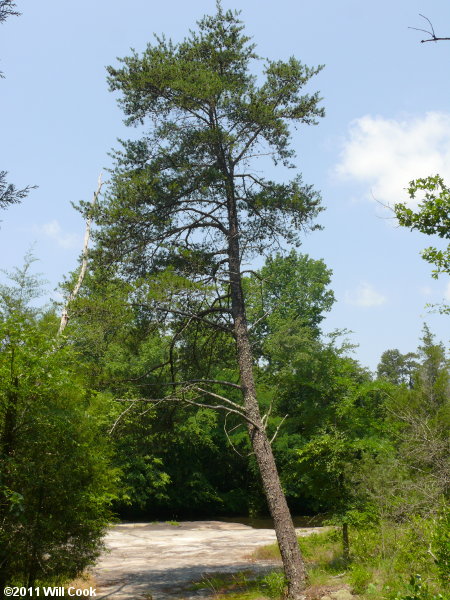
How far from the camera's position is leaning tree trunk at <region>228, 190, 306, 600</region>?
967 cm

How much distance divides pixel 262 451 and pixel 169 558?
6.56m

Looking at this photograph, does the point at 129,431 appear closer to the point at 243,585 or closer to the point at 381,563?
the point at 243,585

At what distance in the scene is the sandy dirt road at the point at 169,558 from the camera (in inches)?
447

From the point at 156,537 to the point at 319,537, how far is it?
6887mm

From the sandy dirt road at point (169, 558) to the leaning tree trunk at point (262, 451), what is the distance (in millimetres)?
2115

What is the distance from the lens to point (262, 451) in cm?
1056

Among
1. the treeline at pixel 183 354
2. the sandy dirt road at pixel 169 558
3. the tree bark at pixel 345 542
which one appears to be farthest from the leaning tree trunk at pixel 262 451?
the tree bark at pixel 345 542

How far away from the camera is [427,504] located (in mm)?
10086

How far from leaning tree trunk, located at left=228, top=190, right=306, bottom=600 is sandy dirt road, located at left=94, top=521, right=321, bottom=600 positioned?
2.12 m

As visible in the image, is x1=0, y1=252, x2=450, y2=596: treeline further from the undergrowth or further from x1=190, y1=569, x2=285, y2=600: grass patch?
x1=190, y1=569, x2=285, y2=600: grass patch

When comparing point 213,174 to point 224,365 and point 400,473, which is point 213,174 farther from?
point 400,473

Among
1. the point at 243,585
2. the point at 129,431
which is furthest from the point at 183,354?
the point at 243,585

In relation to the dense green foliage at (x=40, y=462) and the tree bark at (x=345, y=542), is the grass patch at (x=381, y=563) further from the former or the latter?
the dense green foliage at (x=40, y=462)

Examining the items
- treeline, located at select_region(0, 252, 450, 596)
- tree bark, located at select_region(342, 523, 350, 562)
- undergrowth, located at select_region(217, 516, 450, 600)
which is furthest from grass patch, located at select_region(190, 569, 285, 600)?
treeline, located at select_region(0, 252, 450, 596)
